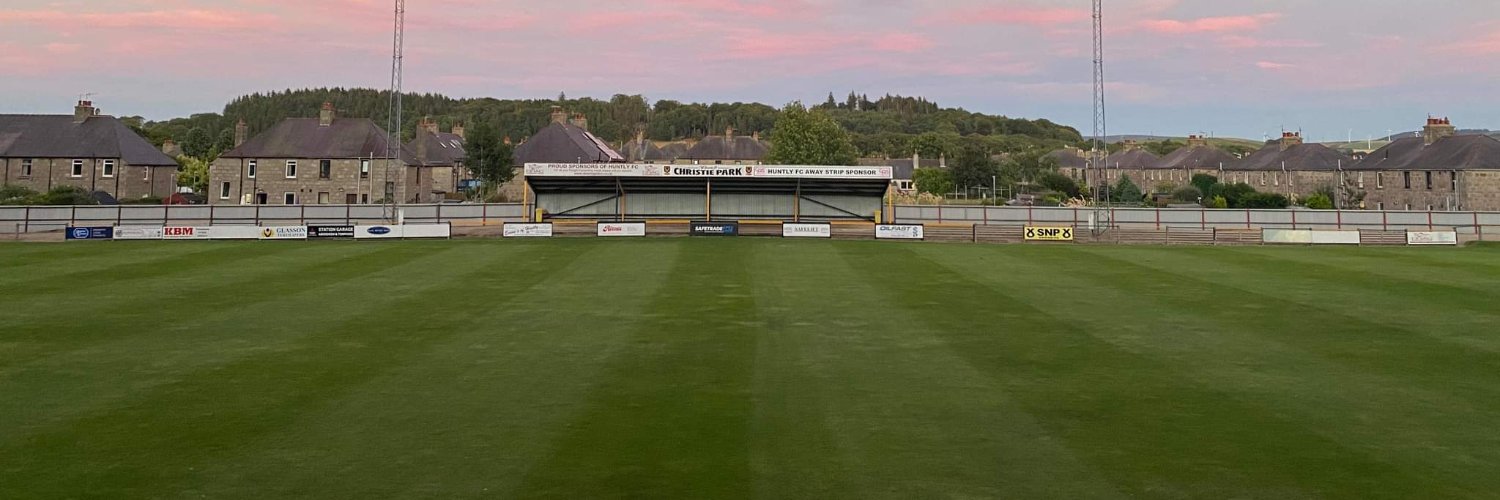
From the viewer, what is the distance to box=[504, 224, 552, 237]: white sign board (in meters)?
48.9

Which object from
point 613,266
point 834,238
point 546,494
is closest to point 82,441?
point 546,494

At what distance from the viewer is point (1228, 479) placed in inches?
419

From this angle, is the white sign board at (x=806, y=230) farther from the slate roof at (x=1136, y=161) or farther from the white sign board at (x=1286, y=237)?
the slate roof at (x=1136, y=161)

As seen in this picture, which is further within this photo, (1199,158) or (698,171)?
(1199,158)

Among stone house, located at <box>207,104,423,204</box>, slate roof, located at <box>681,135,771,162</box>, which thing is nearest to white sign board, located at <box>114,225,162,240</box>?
stone house, located at <box>207,104,423,204</box>

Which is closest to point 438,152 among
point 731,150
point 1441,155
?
point 731,150

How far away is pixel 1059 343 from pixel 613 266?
18.2 meters

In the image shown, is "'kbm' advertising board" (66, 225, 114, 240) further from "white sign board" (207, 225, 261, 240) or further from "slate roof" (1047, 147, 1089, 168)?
"slate roof" (1047, 147, 1089, 168)

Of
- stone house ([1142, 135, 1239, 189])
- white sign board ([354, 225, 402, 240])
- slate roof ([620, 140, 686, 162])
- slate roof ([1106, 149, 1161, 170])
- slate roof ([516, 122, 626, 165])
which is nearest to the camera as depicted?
white sign board ([354, 225, 402, 240])

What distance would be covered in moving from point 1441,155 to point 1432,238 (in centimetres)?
4052

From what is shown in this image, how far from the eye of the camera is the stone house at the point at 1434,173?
241ft

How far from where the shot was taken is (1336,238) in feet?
154

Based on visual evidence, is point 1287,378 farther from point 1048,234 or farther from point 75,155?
point 75,155

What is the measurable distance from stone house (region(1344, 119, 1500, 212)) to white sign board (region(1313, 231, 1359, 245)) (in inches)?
1391
